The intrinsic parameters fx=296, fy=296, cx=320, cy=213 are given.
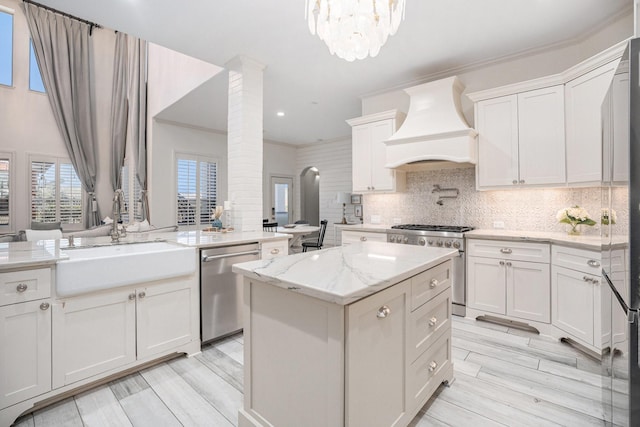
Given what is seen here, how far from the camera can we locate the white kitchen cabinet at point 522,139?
2.96 metres

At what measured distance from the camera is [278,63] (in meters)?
3.57

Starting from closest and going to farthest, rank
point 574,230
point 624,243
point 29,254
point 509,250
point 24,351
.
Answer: point 624,243 < point 24,351 < point 29,254 < point 574,230 < point 509,250

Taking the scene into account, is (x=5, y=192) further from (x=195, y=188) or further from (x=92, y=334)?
(x=92, y=334)

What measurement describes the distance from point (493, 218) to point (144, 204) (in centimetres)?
664

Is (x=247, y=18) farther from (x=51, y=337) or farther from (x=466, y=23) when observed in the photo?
(x=51, y=337)

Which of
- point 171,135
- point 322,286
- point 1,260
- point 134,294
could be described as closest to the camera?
point 322,286

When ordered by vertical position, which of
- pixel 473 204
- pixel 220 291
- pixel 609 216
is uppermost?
pixel 473 204

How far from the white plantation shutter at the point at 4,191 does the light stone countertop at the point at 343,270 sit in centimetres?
714

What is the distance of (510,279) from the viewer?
116 inches

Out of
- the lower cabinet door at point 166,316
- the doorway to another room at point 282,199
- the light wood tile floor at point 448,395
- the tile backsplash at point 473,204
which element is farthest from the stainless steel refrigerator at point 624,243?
the doorway to another room at point 282,199

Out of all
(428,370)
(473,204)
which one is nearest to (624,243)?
(428,370)

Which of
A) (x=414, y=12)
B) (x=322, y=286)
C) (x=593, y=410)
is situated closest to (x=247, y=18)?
(x=414, y=12)

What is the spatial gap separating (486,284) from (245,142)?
Result: 3052mm

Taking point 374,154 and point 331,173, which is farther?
point 331,173
